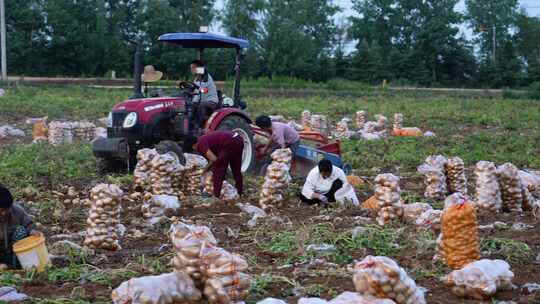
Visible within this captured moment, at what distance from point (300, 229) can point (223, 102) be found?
610cm

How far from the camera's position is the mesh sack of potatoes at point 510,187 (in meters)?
10.1

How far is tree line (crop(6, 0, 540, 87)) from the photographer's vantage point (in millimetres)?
49656

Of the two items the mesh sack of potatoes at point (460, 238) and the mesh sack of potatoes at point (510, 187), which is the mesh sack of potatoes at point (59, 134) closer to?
the mesh sack of potatoes at point (510, 187)

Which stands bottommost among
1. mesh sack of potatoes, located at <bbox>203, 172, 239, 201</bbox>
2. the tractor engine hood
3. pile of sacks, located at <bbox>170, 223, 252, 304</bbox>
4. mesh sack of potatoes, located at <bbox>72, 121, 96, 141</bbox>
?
mesh sack of potatoes, located at <bbox>72, 121, 96, 141</bbox>

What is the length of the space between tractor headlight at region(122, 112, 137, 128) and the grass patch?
21.3 feet

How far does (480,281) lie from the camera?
626 centimetres

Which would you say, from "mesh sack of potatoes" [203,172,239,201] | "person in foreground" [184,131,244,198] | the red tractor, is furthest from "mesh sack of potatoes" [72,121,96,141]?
"person in foreground" [184,131,244,198]

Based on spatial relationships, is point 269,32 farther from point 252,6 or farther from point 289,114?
point 289,114

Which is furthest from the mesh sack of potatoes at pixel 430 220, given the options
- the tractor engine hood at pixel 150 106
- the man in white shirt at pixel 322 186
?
the tractor engine hood at pixel 150 106

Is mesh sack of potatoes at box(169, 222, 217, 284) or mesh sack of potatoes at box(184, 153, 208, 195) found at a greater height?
mesh sack of potatoes at box(169, 222, 217, 284)

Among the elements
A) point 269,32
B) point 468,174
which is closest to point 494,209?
point 468,174

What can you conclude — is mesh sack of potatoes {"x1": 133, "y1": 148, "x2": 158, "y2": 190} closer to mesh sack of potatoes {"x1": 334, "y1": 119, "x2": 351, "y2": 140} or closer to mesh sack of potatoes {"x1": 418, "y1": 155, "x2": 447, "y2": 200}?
mesh sack of potatoes {"x1": 418, "y1": 155, "x2": 447, "y2": 200}

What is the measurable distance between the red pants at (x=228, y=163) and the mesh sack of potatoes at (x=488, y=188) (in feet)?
10.2

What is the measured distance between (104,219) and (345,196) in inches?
136
